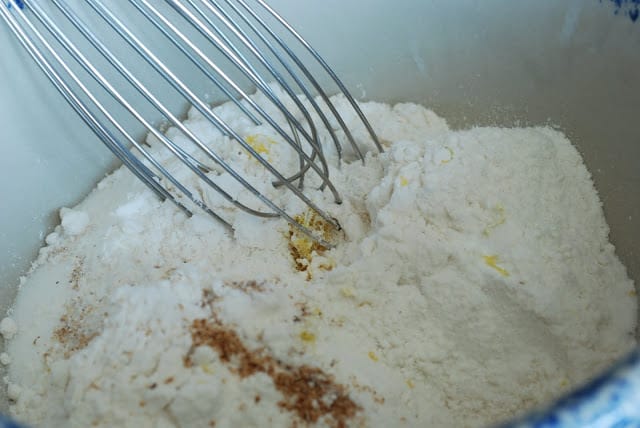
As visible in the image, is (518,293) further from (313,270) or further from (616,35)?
(616,35)

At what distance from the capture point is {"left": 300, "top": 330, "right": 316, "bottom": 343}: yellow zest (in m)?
0.63

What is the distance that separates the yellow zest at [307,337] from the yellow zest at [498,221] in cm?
23

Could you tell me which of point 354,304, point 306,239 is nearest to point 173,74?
point 306,239

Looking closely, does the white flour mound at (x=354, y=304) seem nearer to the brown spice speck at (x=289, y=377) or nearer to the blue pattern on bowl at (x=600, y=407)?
the brown spice speck at (x=289, y=377)

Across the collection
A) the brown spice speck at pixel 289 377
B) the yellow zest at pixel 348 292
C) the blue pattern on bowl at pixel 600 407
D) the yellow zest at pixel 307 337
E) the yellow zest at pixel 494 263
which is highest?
the blue pattern on bowl at pixel 600 407

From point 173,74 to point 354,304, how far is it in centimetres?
40

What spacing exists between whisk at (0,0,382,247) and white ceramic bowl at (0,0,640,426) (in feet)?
0.15

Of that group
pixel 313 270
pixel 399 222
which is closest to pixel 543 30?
pixel 399 222

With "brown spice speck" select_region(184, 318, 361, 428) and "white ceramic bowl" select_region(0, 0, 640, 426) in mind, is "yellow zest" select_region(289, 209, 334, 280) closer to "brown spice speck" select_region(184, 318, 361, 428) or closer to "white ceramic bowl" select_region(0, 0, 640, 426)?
"brown spice speck" select_region(184, 318, 361, 428)

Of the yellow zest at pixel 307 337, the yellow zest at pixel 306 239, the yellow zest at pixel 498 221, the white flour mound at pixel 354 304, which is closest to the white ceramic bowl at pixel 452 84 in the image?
the white flour mound at pixel 354 304

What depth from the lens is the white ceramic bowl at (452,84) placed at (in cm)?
73

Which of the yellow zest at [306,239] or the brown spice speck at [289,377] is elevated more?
the yellow zest at [306,239]

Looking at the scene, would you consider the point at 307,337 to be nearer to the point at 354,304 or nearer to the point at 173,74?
the point at 354,304

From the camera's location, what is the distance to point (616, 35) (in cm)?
71
